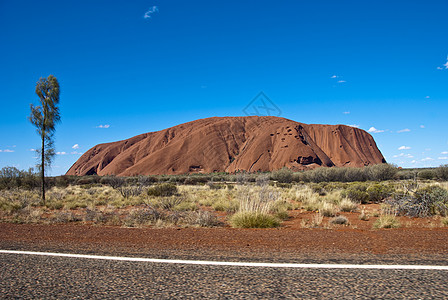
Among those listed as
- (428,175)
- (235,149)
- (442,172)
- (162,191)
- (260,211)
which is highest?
(235,149)

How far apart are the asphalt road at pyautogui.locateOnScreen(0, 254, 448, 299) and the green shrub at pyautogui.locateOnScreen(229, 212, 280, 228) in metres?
4.84

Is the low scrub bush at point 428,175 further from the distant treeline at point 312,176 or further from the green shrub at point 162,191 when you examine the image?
the green shrub at point 162,191

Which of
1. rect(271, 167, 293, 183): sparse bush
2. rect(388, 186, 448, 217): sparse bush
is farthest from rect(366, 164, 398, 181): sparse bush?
rect(388, 186, 448, 217): sparse bush

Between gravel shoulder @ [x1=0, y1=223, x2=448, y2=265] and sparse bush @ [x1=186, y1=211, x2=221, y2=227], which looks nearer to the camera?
gravel shoulder @ [x1=0, y1=223, x2=448, y2=265]

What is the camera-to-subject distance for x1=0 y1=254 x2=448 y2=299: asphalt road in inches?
127

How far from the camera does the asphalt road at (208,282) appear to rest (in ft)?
10.6

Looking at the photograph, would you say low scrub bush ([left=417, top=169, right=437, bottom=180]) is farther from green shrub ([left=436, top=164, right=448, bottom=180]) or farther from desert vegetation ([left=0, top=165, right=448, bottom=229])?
desert vegetation ([left=0, top=165, right=448, bottom=229])

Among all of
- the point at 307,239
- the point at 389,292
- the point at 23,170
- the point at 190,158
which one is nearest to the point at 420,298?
the point at 389,292

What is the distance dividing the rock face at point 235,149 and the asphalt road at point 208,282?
7776 cm

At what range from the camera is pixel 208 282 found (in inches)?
144

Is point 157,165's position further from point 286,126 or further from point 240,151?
point 286,126

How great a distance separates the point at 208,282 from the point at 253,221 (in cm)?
556

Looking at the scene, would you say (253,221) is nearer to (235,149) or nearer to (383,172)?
(383,172)

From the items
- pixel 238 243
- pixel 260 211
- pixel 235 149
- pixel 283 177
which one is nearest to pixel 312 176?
pixel 283 177
